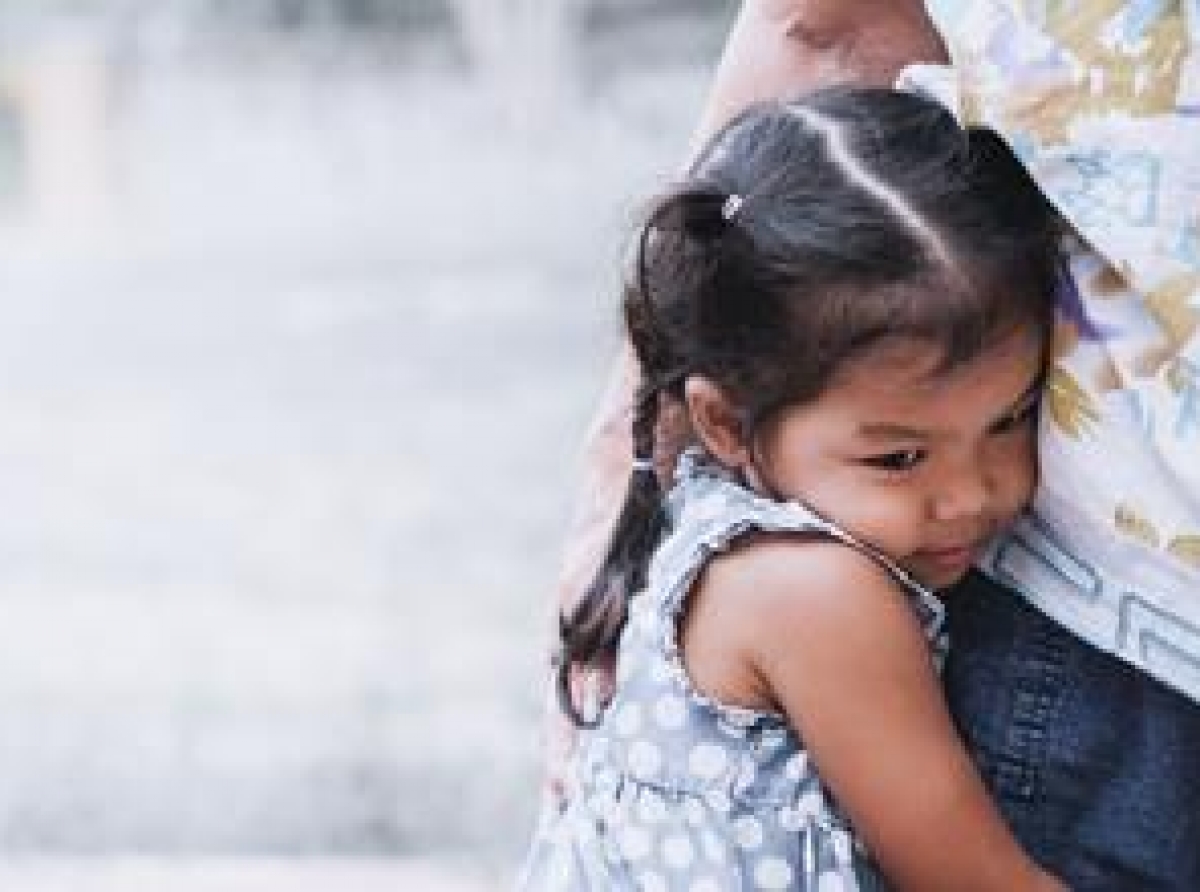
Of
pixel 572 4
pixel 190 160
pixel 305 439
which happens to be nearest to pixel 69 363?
pixel 305 439

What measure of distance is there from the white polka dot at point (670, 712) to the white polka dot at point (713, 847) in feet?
0.16

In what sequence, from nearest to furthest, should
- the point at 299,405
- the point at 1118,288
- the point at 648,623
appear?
the point at 1118,288
the point at 648,623
the point at 299,405

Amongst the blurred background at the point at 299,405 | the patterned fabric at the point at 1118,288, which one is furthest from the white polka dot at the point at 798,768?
the blurred background at the point at 299,405

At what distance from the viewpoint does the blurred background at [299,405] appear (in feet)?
11.1

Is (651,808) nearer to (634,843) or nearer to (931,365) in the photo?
(634,843)

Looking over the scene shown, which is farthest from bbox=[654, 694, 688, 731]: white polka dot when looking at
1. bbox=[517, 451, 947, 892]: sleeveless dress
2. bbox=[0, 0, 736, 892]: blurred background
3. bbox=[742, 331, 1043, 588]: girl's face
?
bbox=[0, 0, 736, 892]: blurred background

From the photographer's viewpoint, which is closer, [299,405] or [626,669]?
[626,669]

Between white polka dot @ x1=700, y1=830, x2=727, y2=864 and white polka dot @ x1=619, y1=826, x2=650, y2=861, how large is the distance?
0.03m

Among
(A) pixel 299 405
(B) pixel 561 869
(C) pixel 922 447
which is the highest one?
(C) pixel 922 447

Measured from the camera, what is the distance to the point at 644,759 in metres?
1.37

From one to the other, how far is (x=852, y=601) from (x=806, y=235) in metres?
0.16

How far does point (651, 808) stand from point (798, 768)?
0.25 ft

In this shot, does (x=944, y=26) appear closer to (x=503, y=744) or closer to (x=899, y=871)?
(x=899, y=871)

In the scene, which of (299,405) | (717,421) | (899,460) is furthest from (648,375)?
(299,405)
